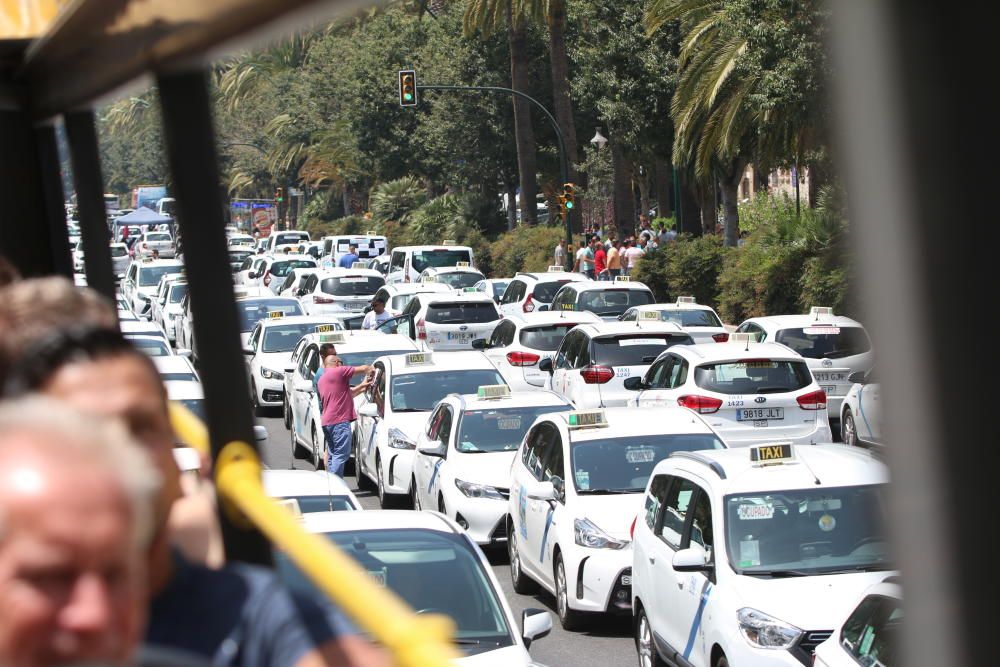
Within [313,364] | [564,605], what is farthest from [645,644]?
[313,364]

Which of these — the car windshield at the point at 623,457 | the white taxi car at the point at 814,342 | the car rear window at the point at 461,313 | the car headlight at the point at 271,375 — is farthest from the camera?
the car rear window at the point at 461,313

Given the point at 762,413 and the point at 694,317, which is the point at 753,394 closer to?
the point at 762,413

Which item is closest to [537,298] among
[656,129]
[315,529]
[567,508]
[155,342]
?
[155,342]

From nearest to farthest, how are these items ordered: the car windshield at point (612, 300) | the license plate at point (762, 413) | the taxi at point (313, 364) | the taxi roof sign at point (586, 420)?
the taxi roof sign at point (586, 420) < the license plate at point (762, 413) < the taxi at point (313, 364) < the car windshield at point (612, 300)

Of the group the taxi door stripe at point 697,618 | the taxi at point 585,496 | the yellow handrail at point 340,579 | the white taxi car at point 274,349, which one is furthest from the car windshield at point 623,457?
the white taxi car at point 274,349

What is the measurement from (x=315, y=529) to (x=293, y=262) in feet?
120

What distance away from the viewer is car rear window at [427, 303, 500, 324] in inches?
1025

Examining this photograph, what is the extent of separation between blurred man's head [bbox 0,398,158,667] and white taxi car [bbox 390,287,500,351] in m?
24.4

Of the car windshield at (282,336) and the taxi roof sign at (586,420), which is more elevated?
the taxi roof sign at (586,420)

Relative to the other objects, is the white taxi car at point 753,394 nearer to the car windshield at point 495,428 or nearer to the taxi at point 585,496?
the car windshield at point 495,428

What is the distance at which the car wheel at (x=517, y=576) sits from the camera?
12.0 meters

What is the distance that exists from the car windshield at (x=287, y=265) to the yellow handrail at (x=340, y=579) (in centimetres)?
4093

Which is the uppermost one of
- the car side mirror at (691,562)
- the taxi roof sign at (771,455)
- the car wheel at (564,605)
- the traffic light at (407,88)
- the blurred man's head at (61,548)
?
the traffic light at (407,88)

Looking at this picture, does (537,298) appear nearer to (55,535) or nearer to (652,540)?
(652,540)
